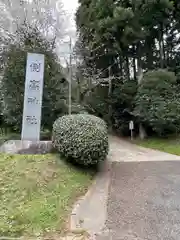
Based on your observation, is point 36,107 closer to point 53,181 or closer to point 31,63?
point 31,63

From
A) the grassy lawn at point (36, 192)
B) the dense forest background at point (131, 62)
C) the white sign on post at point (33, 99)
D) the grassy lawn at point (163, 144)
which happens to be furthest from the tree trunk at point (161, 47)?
the grassy lawn at point (36, 192)

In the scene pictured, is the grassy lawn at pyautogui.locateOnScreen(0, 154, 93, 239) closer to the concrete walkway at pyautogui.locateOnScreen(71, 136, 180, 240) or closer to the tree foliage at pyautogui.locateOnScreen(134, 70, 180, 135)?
the concrete walkway at pyautogui.locateOnScreen(71, 136, 180, 240)

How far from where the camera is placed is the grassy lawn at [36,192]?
4.11 meters

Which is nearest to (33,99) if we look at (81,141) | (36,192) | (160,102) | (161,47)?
(81,141)

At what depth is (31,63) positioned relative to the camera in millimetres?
7938

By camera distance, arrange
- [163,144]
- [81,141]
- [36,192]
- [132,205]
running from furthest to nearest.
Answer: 1. [163,144]
2. [81,141]
3. [36,192]
4. [132,205]

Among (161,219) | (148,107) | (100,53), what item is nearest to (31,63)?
(161,219)

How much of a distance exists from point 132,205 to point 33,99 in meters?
3.93

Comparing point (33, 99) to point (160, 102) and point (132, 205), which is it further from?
point (160, 102)

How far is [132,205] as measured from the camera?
5.12 metres

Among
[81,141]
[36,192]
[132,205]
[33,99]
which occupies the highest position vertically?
[33,99]

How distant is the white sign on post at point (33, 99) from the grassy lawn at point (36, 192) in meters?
1.02

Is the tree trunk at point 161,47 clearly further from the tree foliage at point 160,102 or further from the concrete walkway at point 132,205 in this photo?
the concrete walkway at point 132,205

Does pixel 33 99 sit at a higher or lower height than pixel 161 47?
lower
